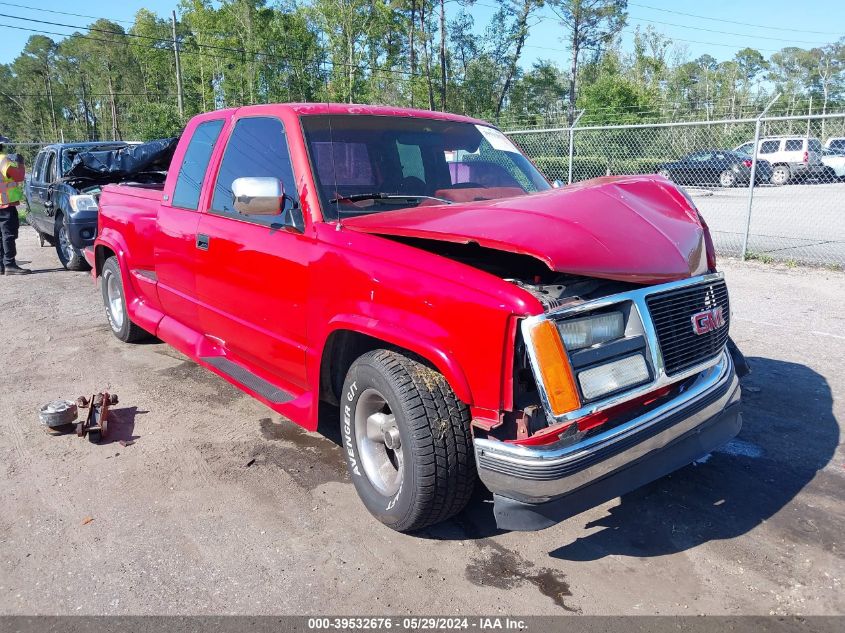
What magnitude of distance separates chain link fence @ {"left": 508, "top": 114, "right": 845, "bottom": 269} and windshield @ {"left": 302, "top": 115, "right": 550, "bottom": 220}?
7928 mm

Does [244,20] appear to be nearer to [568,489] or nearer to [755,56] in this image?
[568,489]

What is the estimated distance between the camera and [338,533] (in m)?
3.11

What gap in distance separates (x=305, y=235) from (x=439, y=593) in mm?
1818

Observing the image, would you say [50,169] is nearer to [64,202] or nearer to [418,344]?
[64,202]

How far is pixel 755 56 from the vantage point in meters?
88.6

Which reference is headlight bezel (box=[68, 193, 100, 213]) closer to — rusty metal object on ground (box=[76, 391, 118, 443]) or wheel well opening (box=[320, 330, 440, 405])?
rusty metal object on ground (box=[76, 391, 118, 443])

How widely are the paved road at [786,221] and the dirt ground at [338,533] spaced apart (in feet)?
22.6

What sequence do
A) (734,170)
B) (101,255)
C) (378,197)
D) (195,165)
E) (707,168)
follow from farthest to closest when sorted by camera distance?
(734,170), (707,168), (101,255), (195,165), (378,197)

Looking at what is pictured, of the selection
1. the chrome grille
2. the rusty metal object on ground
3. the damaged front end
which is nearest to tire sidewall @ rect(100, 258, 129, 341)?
the rusty metal object on ground

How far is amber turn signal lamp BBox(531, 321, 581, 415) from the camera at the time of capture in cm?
235

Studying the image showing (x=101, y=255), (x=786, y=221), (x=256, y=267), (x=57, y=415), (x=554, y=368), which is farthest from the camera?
(x=786, y=221)

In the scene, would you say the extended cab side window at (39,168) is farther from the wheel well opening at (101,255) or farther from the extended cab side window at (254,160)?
the extended cab side window at (254,160)

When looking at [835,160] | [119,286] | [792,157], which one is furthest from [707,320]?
[835,160]

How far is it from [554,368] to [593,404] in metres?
0.23
